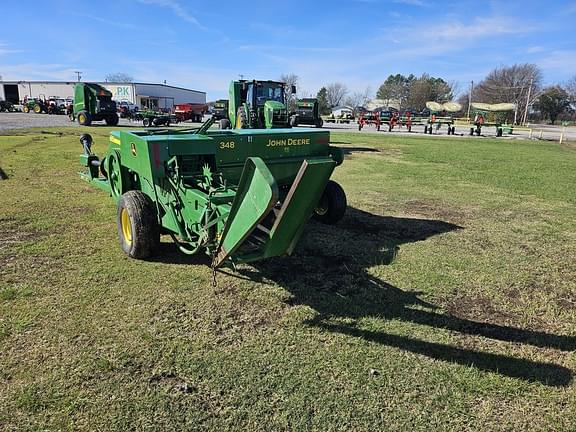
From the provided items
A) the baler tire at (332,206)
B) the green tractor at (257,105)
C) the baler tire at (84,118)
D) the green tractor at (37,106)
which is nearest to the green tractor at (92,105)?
the baler tire at (84,118)

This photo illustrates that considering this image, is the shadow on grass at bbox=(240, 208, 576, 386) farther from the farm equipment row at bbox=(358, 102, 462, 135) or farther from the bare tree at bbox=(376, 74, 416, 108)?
the bare tree at bbox=(376, 74, 416, 108)

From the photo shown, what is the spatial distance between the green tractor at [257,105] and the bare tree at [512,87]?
5890 centimetres

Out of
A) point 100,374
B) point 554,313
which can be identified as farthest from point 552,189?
point 100,374

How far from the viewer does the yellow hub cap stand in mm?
4604

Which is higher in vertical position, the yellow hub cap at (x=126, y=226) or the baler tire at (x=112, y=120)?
the baler tire at (x=112, y=120)

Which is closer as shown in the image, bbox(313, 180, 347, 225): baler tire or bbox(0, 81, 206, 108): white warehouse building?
bbox(313, 180, 347, 225): baler tire

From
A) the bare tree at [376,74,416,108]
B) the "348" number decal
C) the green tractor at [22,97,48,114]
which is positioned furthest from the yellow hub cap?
the bare tree at [376,74,416,108]

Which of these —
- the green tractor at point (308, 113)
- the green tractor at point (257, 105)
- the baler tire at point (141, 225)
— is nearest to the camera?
the baler tire at point (141, 225)

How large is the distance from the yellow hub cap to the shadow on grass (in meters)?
1.28

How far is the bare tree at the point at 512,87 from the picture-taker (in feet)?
220

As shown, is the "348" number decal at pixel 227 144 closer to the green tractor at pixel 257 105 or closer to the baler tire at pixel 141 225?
the baler tire at pixel 141 225

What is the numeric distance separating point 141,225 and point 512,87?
77875mm

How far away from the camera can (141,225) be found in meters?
4.32

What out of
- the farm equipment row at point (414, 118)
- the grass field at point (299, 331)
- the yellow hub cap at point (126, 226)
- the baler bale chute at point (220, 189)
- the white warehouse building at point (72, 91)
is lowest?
the grass field at point (299, 331)
